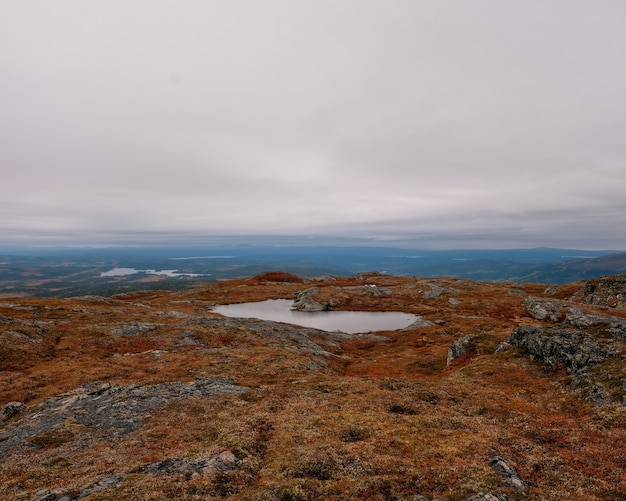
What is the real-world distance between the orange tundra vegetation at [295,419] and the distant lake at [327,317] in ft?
106

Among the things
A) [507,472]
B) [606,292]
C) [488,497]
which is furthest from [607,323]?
[606,292]

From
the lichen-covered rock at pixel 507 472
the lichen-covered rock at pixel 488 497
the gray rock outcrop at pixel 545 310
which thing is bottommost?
the gray rock outcrop at pixel 545 310

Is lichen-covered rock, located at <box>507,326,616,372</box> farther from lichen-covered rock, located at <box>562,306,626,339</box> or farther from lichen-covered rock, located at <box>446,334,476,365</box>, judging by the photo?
lichen-covered rock, located at <box>446,334,476,365</box>

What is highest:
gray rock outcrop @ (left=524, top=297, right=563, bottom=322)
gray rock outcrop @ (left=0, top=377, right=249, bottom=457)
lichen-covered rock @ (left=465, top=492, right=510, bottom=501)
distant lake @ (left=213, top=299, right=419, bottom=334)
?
lichen-covered rock @ (left=465, top=492, right=510, bottom=501)

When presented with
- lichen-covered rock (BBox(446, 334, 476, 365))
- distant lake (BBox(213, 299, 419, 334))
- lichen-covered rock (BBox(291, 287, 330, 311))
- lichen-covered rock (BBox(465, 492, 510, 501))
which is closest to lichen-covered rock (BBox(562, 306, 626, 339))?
lichen-covered rock (BBox(446, 334, 476, 365))

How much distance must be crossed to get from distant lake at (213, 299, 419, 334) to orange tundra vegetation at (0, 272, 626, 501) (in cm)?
3229

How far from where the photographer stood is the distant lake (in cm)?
10444

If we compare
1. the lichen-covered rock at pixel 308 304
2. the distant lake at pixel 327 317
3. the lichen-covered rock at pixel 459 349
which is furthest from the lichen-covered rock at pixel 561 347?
the lichen-covered rock at pixel 308 304

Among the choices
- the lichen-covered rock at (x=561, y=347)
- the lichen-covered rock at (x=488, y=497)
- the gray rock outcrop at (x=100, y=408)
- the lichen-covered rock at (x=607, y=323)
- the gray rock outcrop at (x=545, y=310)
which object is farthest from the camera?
the gray rock outcrop at (x=545, y=310)

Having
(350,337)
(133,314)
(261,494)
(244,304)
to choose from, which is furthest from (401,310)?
(261,494)

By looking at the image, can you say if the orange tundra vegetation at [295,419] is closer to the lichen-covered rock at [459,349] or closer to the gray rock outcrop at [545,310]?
the lichen-covered rock at [459,349]

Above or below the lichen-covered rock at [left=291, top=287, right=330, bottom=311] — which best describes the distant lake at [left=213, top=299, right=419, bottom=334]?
below

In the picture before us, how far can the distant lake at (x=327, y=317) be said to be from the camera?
104 metres

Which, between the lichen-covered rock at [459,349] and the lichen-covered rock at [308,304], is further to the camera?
the lichen-covered rock at [308,304]
